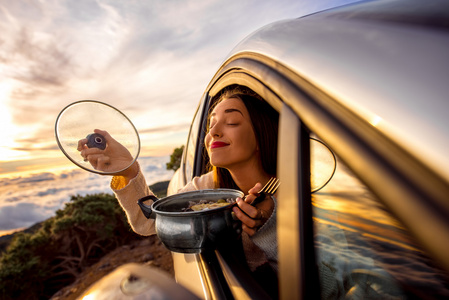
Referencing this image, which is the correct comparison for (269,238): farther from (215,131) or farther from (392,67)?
(215,131)

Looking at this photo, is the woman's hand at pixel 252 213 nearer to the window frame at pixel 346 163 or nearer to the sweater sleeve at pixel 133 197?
the window frame at pixel 346 163

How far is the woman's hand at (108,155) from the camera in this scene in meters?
1.73

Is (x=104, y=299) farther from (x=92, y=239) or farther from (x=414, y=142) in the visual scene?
(x=92, y=239)

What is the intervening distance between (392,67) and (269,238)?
75 centimetres

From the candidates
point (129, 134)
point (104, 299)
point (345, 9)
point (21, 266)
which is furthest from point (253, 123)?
point (21, 266)

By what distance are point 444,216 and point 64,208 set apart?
1170cm

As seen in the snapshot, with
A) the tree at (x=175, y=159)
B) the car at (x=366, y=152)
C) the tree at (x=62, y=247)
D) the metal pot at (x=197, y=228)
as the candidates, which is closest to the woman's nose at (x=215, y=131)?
the metal pot at (x=197, y=228)

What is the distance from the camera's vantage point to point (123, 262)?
6.94m

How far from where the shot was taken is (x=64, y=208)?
952 cm

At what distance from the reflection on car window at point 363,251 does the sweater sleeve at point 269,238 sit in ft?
1.08

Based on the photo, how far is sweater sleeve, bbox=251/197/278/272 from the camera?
0.94m

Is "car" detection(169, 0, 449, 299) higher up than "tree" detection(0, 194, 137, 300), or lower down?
higher up

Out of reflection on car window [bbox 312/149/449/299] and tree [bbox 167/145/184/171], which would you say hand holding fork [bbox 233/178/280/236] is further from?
tree [bbox 167/145/184/171]

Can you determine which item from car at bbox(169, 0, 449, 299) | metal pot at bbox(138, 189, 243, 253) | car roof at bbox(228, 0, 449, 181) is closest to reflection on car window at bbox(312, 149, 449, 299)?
car at bbox(169, 0, 449, 299)
